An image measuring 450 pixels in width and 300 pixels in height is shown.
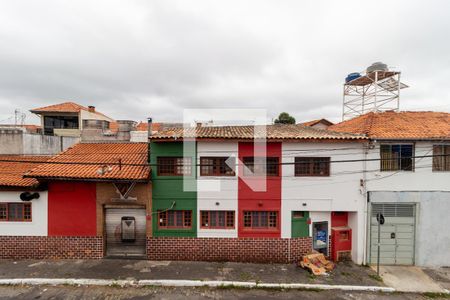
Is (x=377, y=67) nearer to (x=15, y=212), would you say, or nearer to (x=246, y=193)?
(x=246, y=193)

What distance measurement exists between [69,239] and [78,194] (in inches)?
88.2

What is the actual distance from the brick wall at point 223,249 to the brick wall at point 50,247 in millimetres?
2765

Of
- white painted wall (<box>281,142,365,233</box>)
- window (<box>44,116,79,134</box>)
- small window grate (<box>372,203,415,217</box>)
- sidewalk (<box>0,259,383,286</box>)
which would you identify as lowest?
sidewalk (<box>0,259,383,286</box>)

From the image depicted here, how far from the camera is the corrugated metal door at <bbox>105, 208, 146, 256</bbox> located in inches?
462

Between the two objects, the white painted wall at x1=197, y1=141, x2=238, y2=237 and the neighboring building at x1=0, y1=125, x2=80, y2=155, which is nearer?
the white painted wall at x1=197, y1=141, x2=238, y2=237

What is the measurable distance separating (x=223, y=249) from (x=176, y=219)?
2.74m

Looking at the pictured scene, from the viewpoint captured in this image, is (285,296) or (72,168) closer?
(285,296)

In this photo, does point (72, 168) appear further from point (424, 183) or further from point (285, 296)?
point (424, 183)

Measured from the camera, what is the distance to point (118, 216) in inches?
461

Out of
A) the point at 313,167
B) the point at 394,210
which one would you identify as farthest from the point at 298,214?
the point at 394,210

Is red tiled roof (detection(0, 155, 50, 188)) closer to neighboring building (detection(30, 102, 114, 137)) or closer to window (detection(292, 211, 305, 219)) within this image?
window (detection(292, 211, 305, 219))

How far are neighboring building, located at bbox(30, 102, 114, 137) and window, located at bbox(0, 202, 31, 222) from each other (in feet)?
66.5

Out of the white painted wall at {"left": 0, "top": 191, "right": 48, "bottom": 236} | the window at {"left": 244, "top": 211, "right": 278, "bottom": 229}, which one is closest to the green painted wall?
the window at {"left": 244, "top": 211, "right": 278, "bottom": 229}

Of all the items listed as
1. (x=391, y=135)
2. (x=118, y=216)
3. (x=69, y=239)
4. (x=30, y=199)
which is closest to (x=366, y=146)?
(x=391, y=135)
